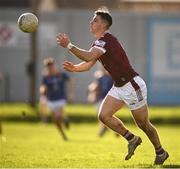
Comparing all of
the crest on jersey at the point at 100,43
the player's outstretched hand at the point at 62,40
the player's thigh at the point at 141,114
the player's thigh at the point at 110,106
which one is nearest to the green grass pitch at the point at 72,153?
the player's thigh at the point at 141,114

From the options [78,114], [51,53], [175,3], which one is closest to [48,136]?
[78,114]

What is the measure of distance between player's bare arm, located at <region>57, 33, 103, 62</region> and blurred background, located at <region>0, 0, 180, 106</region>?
86.8ft

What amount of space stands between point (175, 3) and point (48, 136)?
32617 mm

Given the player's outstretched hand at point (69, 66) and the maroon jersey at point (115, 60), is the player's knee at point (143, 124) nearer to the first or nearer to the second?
the maroon jersey at point (115, 60)

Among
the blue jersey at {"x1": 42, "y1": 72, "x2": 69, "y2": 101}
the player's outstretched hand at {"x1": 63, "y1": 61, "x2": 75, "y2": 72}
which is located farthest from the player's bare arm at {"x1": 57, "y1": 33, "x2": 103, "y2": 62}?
the blue jersey at {"x1": 42, "y1": 72, "x2": 69, "y2": 101}

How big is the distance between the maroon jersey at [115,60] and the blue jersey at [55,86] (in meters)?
9.98

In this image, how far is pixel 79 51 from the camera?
14.2 metres

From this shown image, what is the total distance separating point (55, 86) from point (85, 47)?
16.5 metres

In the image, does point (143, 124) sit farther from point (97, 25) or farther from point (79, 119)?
point (79, 119)

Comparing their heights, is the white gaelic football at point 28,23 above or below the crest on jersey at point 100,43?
above

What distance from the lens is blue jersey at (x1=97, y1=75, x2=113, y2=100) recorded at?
2628 cm

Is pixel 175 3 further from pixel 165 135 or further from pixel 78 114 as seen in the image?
pixel 165 135

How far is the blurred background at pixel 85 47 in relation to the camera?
41.4m

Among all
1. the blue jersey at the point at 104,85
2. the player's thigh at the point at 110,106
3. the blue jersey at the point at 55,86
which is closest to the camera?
the player's thigh at the point at 110,106
